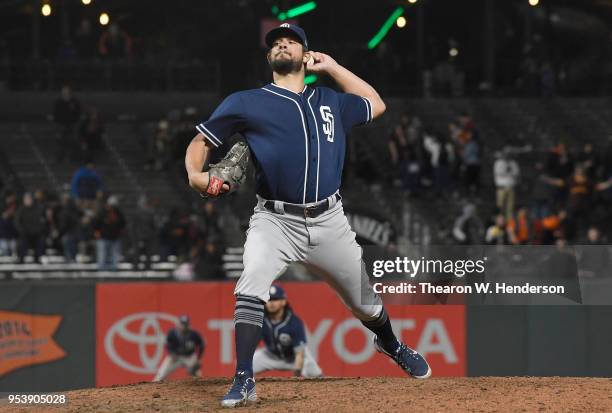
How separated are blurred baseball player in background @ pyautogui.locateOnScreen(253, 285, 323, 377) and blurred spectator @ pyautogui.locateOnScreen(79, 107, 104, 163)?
1030 cm

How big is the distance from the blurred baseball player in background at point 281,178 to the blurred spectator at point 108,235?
11167mm

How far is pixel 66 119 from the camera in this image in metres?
22.7

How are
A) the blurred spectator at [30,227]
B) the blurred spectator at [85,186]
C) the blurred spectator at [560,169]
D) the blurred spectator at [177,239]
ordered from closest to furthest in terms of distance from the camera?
the blurred spectator at [177,239], the blurred spectator at [30,227], the blurred spectator at [85,186], the blurred spectator at [560,169]

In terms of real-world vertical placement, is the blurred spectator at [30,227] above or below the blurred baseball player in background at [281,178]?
below

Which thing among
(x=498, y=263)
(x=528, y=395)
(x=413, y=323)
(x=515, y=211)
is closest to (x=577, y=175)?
(x=515, y=211)

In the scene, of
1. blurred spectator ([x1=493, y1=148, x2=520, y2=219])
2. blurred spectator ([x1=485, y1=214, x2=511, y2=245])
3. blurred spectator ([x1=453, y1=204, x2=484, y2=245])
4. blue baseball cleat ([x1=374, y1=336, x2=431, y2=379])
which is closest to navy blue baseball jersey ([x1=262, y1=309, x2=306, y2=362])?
blue baseball cleat ([x1=374, y1=336, x2=431, y2=379])

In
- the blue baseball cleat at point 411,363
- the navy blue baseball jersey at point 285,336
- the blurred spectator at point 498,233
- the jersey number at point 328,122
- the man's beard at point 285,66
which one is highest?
the man's beard at point 285,66

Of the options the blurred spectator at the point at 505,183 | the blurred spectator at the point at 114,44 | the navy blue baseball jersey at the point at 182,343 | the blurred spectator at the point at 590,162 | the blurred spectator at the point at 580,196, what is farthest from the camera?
the blurred spectator at the point at 114,44

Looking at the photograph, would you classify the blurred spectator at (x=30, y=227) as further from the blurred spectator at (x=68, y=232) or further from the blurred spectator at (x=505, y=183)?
the blurred spectator at (x=505, y=183)

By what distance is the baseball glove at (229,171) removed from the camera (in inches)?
276

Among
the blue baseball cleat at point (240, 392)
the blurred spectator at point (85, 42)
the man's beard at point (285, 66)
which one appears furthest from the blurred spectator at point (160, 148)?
the blue baseball cleat at point (240, 392)

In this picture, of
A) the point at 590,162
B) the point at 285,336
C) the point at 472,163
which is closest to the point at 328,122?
the point at 285,336

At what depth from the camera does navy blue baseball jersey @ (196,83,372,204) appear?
7.19 metres

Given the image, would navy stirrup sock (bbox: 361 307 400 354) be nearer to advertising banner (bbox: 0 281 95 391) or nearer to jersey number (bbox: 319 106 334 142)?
jersey number (bbox: 319 106 334 142)
